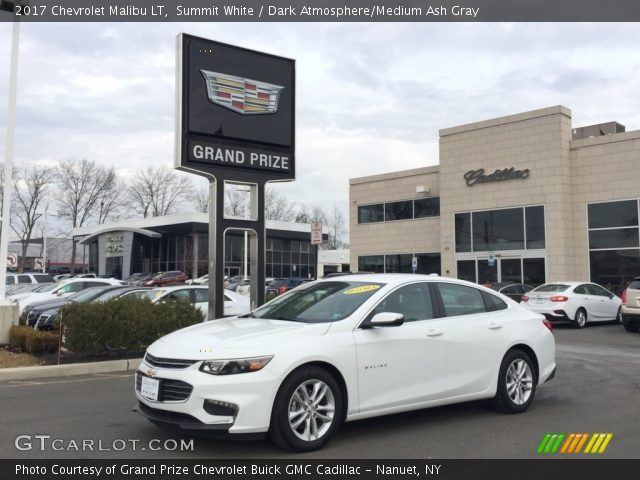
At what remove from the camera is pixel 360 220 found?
132 ft

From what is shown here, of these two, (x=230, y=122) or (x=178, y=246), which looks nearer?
(x=230, y=122)

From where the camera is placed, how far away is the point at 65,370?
10086mm

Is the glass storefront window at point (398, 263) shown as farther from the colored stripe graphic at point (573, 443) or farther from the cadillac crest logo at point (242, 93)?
the colored stripe graphic at point (573, 443)

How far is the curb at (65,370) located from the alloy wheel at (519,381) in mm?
6532

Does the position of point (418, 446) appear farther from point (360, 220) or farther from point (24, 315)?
point (360, 220)

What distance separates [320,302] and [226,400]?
172cm

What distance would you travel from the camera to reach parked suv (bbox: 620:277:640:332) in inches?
659

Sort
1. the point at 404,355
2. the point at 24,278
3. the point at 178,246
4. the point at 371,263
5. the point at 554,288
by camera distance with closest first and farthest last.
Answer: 1. the point at 404,355
2. the point at 554,288
3. the point at 24,278
4. the point at 371,263
5. the point at 178,246

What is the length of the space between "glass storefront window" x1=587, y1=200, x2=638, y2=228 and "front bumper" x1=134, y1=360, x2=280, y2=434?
26994 mm

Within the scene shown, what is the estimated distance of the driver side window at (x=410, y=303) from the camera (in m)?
6.31

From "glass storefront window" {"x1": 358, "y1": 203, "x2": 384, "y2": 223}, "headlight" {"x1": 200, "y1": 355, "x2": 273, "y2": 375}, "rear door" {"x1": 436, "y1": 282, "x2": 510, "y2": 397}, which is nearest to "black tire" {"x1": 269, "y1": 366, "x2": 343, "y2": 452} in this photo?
"headlight" {"x1": 200, "y1": 355, "x2": 273, "y2": 375}

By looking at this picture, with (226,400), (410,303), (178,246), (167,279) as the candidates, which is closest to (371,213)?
(167,279)

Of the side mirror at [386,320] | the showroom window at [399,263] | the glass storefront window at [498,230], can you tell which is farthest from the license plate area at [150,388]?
the showroom window at [399,263]

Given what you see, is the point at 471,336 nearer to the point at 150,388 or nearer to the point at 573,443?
the point at 573,443
